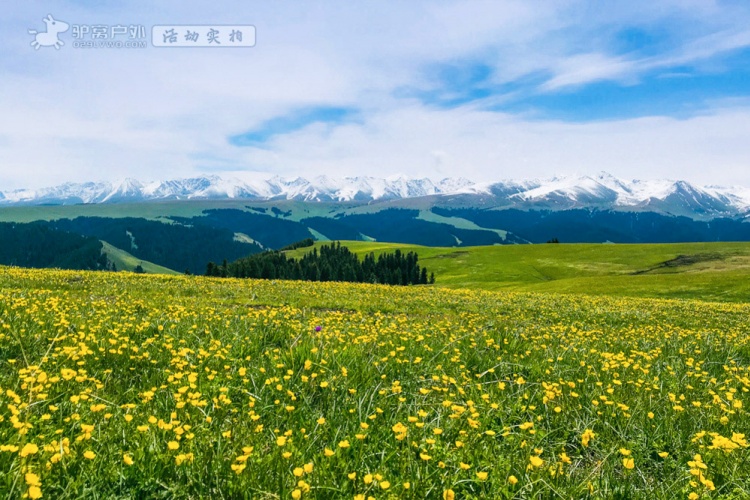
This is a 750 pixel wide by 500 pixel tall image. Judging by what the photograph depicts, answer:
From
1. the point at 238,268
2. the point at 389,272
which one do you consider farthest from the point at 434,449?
the point at 238,268

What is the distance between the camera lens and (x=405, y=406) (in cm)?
541

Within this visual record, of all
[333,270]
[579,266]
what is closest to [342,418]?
[333,270]

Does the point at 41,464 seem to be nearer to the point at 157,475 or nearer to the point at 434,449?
the point at 157,475

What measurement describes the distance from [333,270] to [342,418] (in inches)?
5254

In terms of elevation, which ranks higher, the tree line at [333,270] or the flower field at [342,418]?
the flower field at [342,418]

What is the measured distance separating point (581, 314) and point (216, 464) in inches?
921

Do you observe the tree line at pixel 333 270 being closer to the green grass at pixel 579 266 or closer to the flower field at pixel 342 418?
the green grass at pixel 579 266

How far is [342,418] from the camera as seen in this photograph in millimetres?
4879

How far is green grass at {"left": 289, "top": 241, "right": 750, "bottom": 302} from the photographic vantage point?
86.1 metres

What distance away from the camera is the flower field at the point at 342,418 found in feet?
11.2

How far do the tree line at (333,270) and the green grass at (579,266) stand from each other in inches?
443

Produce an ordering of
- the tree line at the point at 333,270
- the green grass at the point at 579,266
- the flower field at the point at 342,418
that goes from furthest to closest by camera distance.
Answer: the tree line at the point at 333,270, the green grass at the point at 579,266, the flower field at the point at 342,418

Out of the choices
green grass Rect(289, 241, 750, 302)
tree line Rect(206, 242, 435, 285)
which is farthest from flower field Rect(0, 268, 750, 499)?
tree line Rect(206, 242, 435, 285)

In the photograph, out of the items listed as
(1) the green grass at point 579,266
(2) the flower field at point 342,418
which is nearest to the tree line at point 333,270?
(1) the green grass at point 579,266
